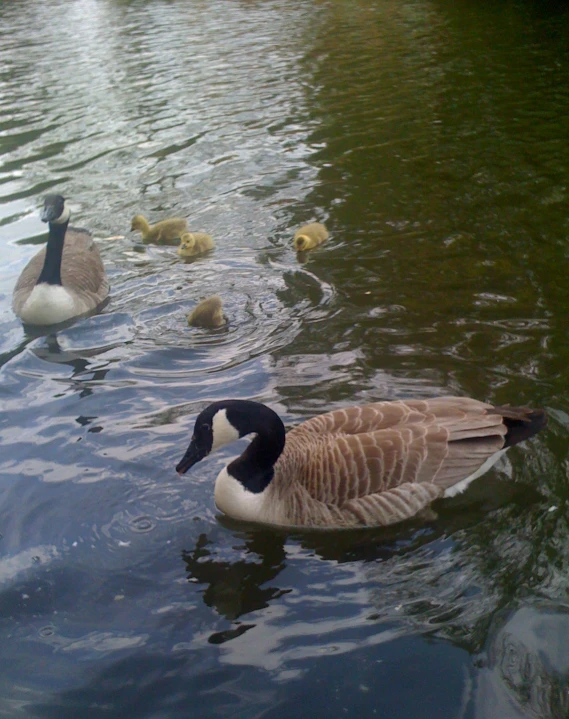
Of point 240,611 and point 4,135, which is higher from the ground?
point 4,135

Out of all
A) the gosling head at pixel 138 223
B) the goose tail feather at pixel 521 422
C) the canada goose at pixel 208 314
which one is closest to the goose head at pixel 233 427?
the goose tail feather at pixel 521 422

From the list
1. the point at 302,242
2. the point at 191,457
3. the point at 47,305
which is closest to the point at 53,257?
the point at 47,305

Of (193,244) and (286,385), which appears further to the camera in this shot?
(193,244)

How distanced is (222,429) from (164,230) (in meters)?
5.43

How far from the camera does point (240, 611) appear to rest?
4488 mm

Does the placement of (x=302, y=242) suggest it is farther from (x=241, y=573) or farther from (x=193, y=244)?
(x=241, y=573)

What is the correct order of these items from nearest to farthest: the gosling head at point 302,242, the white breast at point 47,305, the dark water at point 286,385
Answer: the dark water at point 286,385 → the white breast at point 47,305 → the gosling head at point 302,242

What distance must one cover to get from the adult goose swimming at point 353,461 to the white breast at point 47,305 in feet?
11.7

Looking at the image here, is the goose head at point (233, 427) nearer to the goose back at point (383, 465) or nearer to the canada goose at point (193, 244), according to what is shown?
the goose back at point (383, 465)

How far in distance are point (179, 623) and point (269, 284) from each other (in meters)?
4.82

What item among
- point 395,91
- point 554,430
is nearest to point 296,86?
point 395,91

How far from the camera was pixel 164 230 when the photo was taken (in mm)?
9969

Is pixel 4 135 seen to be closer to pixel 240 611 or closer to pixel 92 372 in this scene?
pixel 92 372

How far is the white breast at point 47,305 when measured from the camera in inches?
315
